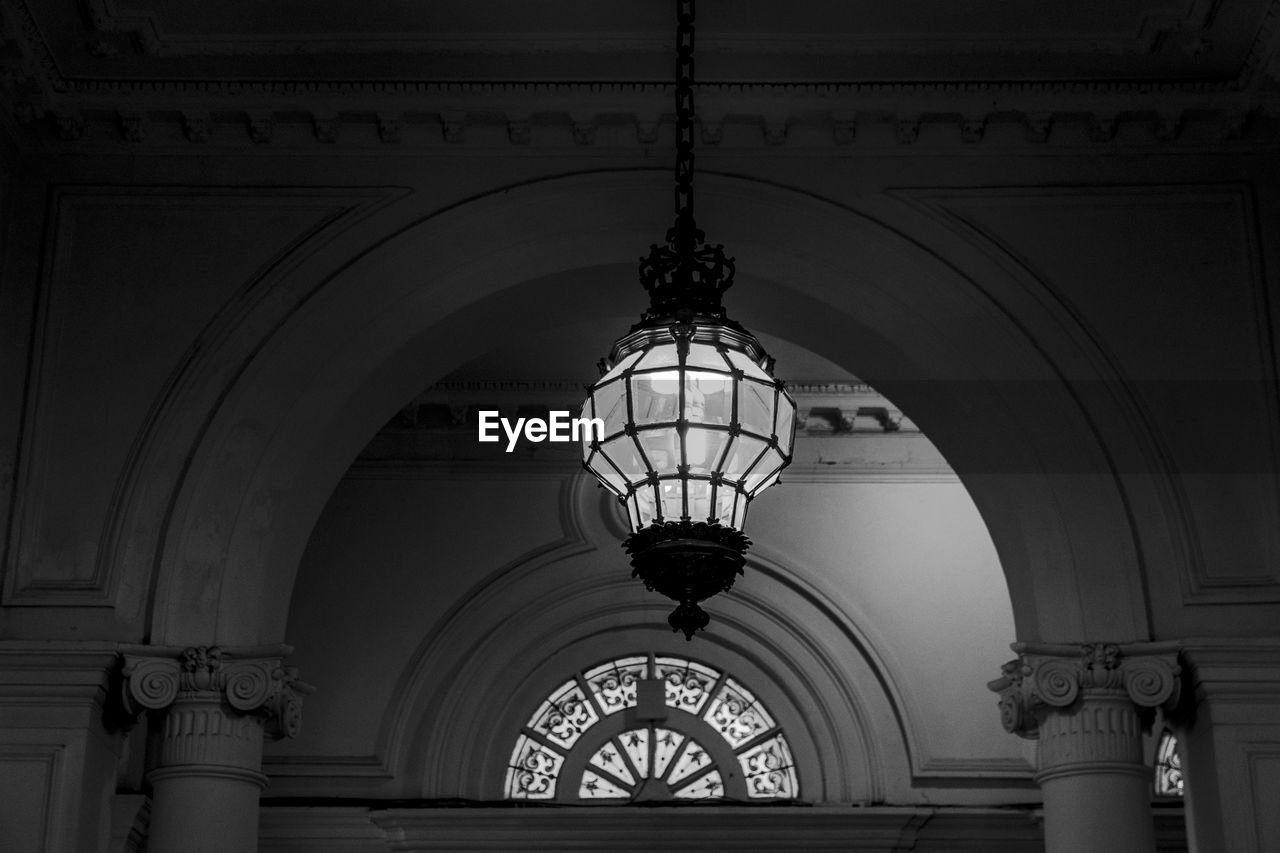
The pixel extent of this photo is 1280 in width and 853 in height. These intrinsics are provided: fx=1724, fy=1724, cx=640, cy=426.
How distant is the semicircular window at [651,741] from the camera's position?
35.2ft

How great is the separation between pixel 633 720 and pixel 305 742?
2.04 meters

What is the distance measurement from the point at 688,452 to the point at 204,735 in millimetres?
2760

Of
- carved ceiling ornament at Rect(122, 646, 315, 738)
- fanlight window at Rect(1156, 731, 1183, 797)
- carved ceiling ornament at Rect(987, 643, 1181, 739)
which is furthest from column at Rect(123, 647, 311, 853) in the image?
fanlight window at Rect(1156, 731, 1183, 797)

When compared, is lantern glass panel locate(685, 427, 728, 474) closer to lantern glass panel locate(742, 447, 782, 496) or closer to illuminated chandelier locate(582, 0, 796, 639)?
illuminated chandelier locate(582, 0, 796, 639)

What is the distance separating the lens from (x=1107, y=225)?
293 inches

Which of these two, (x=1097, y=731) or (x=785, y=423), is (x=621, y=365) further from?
(x=1097, y=731)

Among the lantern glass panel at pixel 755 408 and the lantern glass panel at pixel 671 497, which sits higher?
the lantern glass panel at pixel 755 408

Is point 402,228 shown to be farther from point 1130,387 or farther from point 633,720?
point 633,720

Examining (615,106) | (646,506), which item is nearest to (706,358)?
(646,506)

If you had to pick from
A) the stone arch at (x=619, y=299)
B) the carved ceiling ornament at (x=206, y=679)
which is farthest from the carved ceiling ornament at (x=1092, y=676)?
the carved ceiling ornament at (x=206, y=679)

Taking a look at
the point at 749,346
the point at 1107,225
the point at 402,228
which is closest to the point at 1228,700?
the point at 1107,225

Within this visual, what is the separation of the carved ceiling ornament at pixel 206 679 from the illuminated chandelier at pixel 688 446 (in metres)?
2.22

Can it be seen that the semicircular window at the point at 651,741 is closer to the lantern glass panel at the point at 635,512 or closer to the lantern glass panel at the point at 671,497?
the lantern glass panel at the point at 635,512

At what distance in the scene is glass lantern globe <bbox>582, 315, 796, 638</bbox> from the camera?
15.9 feet
